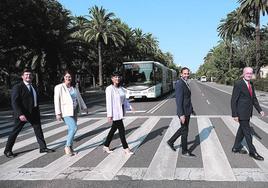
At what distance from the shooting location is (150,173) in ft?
21.7

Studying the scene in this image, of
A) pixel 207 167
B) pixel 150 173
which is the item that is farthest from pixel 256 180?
pixel 150 173

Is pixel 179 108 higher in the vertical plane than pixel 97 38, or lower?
lower

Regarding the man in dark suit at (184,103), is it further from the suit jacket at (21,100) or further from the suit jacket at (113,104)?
the suit jacket at (21,100)

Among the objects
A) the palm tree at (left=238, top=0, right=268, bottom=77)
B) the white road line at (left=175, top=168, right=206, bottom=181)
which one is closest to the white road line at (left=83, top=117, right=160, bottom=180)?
the white road line at (left=175, top=168, right=206, bottom=181)

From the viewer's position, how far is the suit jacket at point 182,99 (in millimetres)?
7844

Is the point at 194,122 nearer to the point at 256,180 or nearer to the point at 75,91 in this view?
the point at 75,91

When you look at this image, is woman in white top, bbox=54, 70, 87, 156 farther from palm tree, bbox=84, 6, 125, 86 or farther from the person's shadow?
palm tree, bbox=84, 6, 125, 86

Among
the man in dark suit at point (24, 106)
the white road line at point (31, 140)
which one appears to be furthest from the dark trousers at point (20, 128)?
the white road line at point (31, 140)

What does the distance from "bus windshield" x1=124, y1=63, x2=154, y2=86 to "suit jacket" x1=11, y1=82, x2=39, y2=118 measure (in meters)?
18.6

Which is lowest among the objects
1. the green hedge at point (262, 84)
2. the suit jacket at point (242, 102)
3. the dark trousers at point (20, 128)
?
the green hedge at point (262, 84)

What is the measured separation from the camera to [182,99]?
25.9ft

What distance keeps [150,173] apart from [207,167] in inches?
41.8

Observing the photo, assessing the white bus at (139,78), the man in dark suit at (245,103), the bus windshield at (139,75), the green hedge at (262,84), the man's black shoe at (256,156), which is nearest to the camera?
the man's black shoe at (256,156)

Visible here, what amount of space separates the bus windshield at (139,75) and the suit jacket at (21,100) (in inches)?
731
